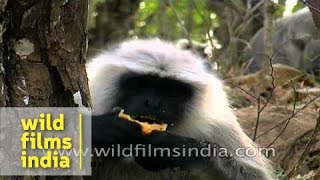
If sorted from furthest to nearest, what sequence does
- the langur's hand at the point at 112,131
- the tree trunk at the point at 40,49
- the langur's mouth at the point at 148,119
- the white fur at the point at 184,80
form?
the white fur at the point at 184,80, the langur's mouth at the point at 148,119, the langur's hand at the point at 112,131, the tree trunk at the point at 40,49

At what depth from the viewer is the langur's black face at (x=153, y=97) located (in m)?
3.58

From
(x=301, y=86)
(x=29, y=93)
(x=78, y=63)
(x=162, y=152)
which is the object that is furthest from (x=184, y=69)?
(x=301, y=86)

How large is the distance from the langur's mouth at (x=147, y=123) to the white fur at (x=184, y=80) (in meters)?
0.35

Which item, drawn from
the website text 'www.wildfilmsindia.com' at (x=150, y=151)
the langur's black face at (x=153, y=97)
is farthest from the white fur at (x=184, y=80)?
the website text 'www.wildfilmsindia.com' at (x=150, y=151)

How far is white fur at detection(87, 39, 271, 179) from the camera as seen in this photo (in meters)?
3.92

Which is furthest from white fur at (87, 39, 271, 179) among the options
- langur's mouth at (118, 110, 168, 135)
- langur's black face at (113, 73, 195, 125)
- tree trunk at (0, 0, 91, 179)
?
tree trunk at (0, 0, 91, 179)

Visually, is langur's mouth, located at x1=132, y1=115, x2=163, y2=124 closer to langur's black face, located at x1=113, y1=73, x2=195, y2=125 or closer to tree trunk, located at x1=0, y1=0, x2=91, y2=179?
langur's black face, located at x1=113, y1=73, x2=195, y2=125

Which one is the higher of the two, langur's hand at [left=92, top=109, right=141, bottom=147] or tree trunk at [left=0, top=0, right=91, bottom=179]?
tree trunk at [left=0, top=0, right=91, bottom=179]

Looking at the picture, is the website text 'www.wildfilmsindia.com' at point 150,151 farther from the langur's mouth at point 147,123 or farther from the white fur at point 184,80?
the white fur at point 184,80

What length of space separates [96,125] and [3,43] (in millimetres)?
707

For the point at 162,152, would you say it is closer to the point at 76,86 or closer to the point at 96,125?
the point at 96,125

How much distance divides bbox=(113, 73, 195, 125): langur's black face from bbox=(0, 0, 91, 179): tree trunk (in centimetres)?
50

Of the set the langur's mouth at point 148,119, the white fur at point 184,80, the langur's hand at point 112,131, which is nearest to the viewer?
the langur's hand at point 112,131

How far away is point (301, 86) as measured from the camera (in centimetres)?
710
